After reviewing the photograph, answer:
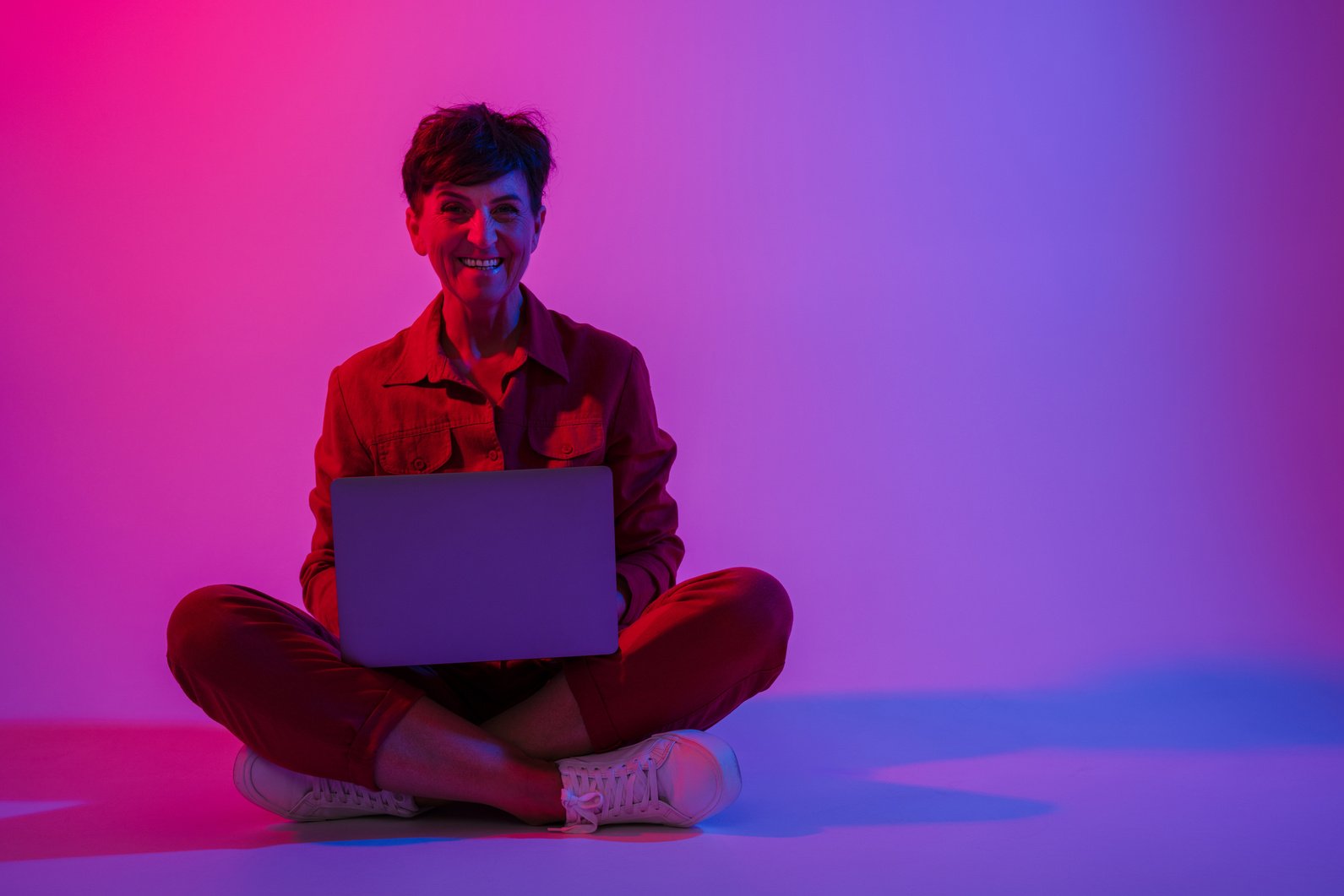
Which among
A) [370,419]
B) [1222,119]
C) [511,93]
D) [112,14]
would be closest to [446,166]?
[370,419]

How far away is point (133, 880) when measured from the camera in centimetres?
154

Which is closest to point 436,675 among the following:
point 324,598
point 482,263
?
point 324,598

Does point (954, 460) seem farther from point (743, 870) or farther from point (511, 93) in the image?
point (743, 870)

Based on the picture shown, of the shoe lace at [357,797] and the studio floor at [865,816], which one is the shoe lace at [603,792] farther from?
the shoe lace at [357,797]

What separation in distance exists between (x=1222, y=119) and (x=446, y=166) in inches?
74.7

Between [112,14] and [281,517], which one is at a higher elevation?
[112,14]

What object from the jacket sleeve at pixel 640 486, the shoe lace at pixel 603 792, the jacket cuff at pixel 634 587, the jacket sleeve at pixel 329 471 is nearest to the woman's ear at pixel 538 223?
the jacket sleeve at pixel 640 486

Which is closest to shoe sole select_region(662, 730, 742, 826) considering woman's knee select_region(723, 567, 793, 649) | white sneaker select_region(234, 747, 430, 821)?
woman's knee select_region(723, 567, 793, 649)

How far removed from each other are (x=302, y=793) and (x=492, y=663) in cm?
32

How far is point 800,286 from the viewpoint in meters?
2.95

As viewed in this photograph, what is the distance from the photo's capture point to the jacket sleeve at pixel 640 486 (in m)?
2.06

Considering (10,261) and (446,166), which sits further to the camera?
(10,261)

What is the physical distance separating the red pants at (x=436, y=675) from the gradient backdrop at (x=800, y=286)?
36.3 inches

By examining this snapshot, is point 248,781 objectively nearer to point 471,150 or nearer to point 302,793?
point 302,793
